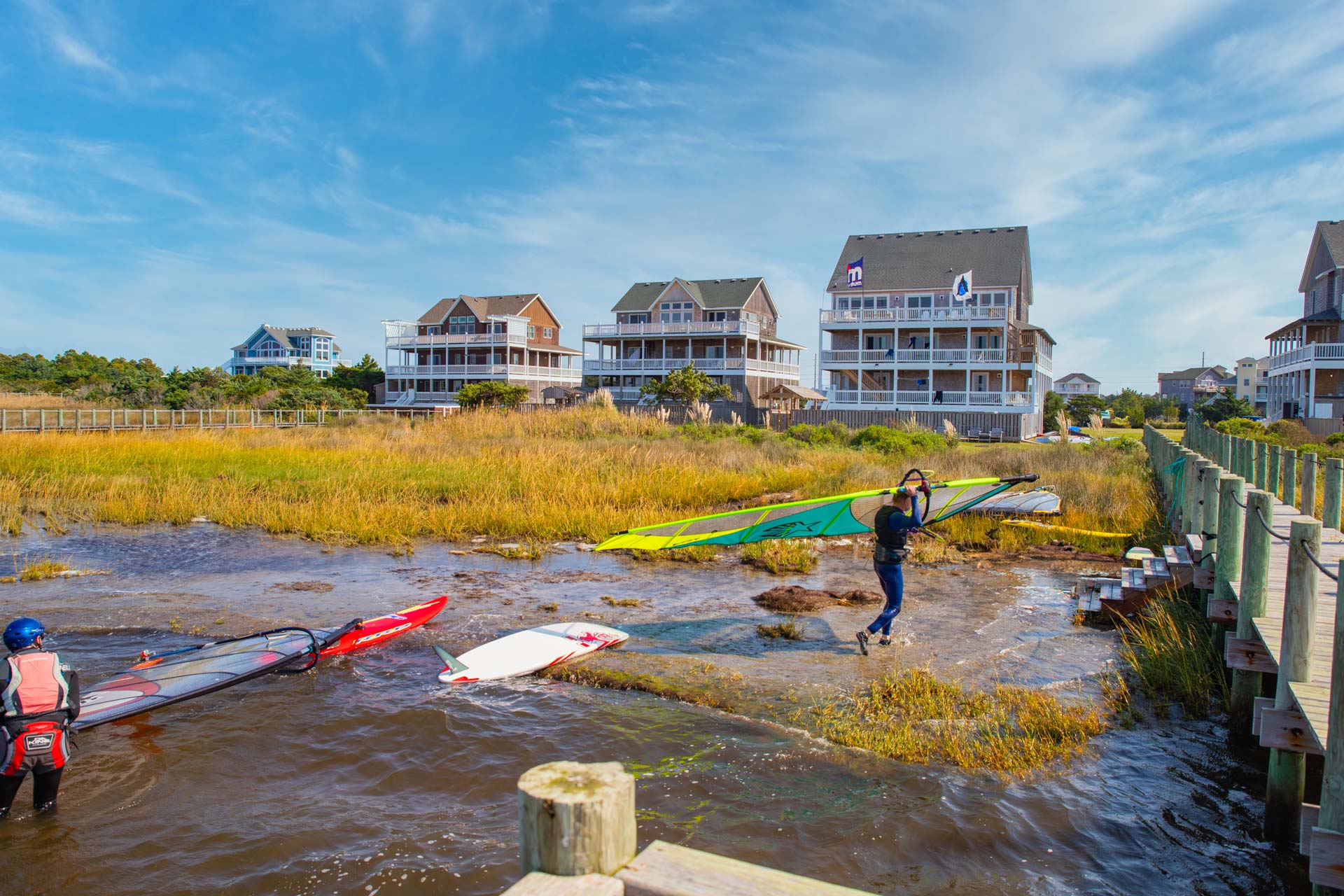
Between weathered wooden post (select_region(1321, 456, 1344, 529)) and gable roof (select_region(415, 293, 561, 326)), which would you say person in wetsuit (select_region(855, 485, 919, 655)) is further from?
gable roof (select_region(415, 293, 561, 326))

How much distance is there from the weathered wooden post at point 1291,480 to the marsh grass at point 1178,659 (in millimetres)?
3465

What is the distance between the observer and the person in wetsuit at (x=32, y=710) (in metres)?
5.32

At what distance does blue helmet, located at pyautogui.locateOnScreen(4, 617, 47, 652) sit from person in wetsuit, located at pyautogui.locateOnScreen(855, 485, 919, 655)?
7.11 m

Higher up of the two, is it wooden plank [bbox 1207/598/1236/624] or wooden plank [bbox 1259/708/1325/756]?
wooden plank [bbox 1207/598/1236/624]

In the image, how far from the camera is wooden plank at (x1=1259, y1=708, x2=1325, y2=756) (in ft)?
15.6

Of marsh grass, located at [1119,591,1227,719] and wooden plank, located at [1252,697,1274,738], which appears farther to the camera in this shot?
marsh grass, located at [1119,591,1227,719]

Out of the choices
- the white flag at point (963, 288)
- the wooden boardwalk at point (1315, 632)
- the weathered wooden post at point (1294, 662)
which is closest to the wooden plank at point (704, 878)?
the wooden boardwalk at point (1315, 632)

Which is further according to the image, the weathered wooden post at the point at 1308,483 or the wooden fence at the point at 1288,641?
the weathered wooden post at the point at 1308,483

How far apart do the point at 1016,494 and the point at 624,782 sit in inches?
624

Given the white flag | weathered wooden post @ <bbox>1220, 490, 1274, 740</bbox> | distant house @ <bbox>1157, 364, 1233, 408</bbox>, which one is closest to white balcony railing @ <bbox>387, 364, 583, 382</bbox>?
the white flag

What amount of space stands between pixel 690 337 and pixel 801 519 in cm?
4984

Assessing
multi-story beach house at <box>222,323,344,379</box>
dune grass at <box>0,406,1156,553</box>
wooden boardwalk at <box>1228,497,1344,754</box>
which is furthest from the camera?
multi-story beach house at <box>222,323,344,379</box>

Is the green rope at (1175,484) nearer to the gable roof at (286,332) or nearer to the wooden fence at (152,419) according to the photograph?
the wooden fence at (152,419)

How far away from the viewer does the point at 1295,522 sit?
464cm
